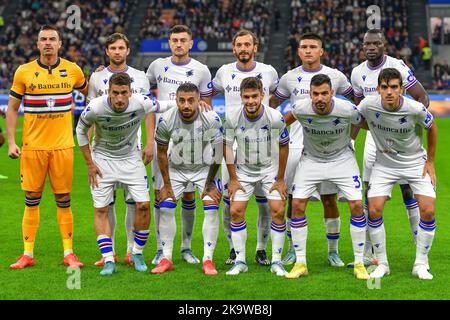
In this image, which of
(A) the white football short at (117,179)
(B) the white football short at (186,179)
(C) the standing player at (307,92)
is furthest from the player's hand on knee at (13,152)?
(C) the standing player at (307,92)

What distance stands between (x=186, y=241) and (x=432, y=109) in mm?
21167

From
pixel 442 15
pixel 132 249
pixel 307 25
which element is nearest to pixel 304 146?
pixel 132 249

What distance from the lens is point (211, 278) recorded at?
799 cm

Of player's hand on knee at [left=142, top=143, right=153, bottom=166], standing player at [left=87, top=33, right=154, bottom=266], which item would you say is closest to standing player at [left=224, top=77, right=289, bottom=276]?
player's hand on knee at [left=142, top=143, right=153, bottom=166]

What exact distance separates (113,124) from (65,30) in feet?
107

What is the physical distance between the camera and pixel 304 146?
8.41 meters

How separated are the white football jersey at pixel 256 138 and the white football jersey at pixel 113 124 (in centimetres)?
85

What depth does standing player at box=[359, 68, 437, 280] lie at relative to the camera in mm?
7969

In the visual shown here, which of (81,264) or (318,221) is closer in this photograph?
(81,264)

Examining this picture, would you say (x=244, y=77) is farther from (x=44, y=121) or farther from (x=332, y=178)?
(x=44, y=121)

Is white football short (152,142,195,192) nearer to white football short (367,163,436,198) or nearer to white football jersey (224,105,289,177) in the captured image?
white football jersey (224,105,289,177)

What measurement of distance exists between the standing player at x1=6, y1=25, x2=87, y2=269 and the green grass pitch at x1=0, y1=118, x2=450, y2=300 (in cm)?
64

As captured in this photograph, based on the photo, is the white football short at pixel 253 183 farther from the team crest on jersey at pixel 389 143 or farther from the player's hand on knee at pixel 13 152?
the player's hand on knee at pixel 13 152

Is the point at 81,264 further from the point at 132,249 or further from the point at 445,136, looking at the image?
the point at 445,136
